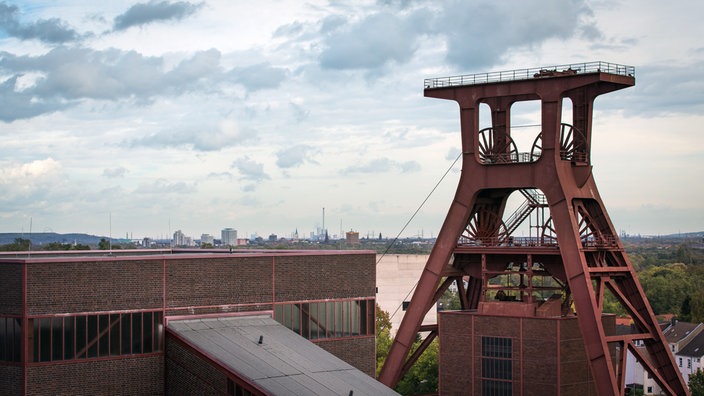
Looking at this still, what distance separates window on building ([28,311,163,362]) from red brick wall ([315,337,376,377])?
30.4 ft

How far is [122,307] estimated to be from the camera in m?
41.8

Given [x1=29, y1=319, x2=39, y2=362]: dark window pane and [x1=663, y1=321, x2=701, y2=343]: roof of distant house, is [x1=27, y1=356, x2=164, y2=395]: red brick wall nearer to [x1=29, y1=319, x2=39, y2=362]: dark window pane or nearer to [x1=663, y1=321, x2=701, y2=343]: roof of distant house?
[x1=29, y1=319, x2=39, y2=362]: dark window pane

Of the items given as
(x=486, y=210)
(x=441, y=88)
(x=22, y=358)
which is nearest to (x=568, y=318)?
(x=486, y=210)

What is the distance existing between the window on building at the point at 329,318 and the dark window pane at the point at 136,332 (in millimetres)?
7049

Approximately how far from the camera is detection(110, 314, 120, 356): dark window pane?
41406mm

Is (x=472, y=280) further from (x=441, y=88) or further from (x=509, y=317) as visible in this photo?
(x=441, y=88)

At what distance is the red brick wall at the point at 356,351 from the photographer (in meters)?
49.0

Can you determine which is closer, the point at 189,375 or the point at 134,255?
the point at 189,375

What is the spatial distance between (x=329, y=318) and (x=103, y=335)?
38.8 ft

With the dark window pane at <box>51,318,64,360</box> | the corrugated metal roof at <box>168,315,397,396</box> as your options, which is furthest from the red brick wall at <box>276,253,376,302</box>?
the dark window pane at <box>51,318,64,360</box>

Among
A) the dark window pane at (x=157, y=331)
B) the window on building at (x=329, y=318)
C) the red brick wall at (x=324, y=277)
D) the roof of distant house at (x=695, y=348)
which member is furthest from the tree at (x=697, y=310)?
the dark window pane at (x=157, y=331)

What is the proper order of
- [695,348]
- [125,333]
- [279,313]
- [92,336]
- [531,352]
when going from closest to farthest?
[92,336]
[125,333]
[279,313]
[531,352]
[695,348]

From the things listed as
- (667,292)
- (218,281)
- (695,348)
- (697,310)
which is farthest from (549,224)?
(667,292)

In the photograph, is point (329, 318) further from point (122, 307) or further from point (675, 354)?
point (675, 354)
